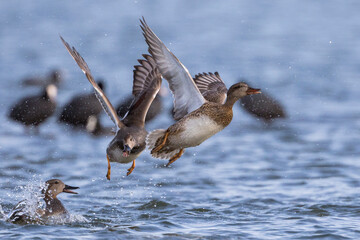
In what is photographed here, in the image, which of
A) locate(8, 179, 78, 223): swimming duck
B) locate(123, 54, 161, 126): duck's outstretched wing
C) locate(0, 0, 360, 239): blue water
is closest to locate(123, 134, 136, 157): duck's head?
locate(123, 54, 161, 126): duck's outstretched wing

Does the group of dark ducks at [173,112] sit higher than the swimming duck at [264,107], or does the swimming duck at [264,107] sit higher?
the swimming duck at [264,107]

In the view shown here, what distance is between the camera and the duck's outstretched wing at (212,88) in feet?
30.1

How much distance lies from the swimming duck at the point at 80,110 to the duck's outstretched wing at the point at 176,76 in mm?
5956

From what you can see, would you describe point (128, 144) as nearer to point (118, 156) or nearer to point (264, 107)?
point (118, 156)

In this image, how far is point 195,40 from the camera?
74.7 ft

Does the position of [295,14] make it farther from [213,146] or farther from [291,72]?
[213,146]

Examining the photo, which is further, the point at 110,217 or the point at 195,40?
the point at 195,40

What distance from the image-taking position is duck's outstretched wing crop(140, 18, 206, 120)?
7629mm

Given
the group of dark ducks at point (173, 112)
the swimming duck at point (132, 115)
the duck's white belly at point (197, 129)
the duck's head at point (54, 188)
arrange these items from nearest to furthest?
the group of dark ducks at point (173, 112) < the duck's white belly at point (197, 129) < the swimming duck at point (132, 115) < the duck's head at point (54, 188)

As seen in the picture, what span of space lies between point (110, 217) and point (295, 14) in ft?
61.6

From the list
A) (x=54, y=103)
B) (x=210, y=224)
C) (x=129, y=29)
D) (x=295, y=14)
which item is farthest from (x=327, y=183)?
(x=295, y=14)

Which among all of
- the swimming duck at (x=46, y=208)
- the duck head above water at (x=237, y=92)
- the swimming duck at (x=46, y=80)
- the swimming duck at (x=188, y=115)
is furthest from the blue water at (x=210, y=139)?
the duck head above water at (x=237, y=92)

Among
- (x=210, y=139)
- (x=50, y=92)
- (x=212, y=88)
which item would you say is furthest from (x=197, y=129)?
(x=50, y=92)

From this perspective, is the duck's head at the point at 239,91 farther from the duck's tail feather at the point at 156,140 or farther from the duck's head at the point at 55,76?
the duck's head at the point at 55,76
